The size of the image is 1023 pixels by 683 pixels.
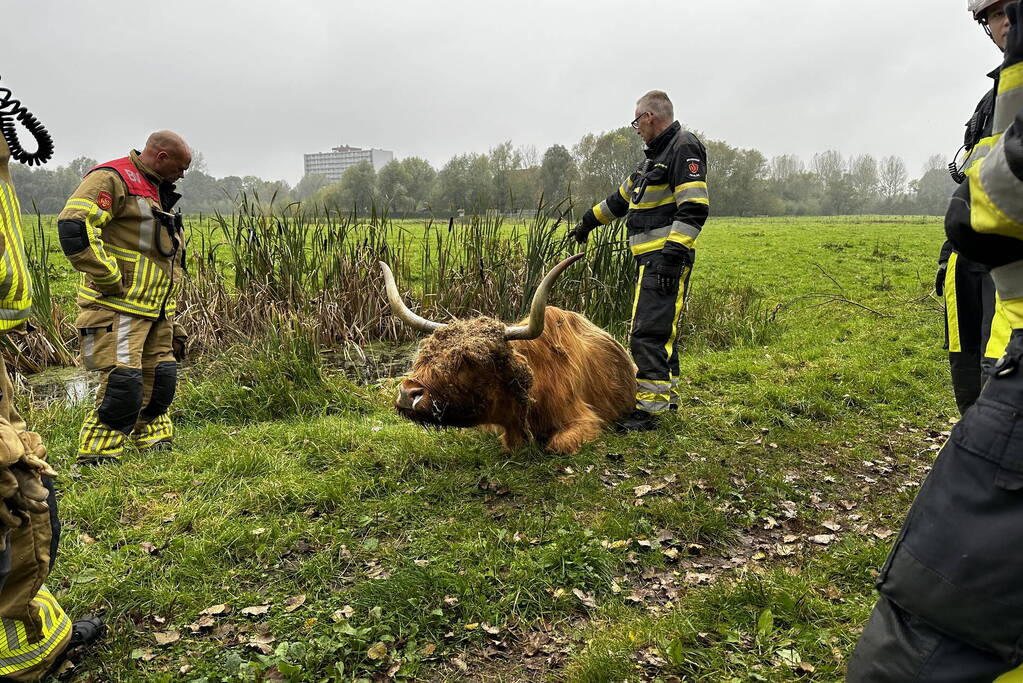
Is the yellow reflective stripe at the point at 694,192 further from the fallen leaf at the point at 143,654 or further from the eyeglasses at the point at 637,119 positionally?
the fallen leaf at the point at 143,654

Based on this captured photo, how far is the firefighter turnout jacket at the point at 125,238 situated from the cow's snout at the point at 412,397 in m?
2.25

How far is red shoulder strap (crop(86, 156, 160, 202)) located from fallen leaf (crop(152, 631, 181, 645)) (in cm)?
319

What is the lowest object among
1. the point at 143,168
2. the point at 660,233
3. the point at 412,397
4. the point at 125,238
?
the point at 412,397

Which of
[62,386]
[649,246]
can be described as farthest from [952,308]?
[62,386]

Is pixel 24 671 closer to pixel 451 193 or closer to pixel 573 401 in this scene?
pixel 573 401

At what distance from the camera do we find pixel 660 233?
5.25 meters

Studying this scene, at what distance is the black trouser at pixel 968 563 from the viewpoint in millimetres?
Result: 1344

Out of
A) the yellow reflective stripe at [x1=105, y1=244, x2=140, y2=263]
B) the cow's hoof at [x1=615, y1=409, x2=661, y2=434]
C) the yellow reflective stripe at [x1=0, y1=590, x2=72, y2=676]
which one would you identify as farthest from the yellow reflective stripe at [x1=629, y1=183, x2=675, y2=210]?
the yellow reflective stripe at [x1=0, y1=590, x2=72, y2=676]

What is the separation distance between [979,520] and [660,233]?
4.09 metres

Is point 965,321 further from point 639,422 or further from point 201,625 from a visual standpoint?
point 201,625

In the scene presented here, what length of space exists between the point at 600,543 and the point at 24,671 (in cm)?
280

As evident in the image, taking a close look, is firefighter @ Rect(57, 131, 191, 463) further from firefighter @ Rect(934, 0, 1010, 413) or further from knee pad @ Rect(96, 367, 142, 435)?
firefighter @ Rect(934, 0, 1010, 413)

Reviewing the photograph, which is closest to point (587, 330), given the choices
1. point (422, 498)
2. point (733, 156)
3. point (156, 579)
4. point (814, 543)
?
point (422, 498)

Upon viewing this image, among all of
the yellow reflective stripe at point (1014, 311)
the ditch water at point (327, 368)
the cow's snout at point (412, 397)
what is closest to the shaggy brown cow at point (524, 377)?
the cow's snout at point (412, 397)
